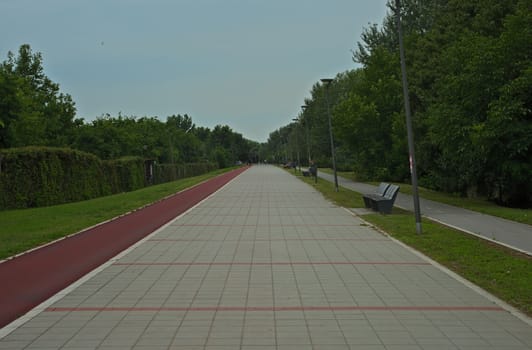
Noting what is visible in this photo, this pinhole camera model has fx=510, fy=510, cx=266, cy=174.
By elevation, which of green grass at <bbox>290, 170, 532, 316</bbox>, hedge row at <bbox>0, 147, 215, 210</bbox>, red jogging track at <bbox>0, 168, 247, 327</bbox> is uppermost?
hedge row at <bbox>0, 147, 215, 210</bbox>

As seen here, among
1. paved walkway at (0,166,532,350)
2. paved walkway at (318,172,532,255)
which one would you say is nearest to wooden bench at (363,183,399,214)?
paved walkway at (318,172,532,255)

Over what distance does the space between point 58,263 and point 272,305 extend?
184 inches

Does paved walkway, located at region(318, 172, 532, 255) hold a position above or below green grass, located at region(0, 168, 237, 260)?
below

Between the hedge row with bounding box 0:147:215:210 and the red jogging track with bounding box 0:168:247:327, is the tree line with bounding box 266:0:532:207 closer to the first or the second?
the red jogging track with bounding box 0:168:247:327

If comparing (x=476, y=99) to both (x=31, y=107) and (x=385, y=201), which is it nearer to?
(x=385, y=201)

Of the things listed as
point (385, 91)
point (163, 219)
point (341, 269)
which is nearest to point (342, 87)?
point (385, 91)

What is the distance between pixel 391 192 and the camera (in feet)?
57.0

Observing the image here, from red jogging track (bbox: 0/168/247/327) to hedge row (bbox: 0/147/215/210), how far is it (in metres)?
8.52

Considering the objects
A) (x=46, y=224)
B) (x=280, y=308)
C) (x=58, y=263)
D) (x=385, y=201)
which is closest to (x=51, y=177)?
(x=46, y=224)

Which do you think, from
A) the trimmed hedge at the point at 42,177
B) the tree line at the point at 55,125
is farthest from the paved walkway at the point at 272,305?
the tree line at the point at 55,125

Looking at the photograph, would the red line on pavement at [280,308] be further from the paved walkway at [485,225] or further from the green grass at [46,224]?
the green grass at [46,224]

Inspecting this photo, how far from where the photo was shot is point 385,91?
41531 mm

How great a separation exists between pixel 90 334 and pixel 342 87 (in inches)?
3024

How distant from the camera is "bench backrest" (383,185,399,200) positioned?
55.0 ft
